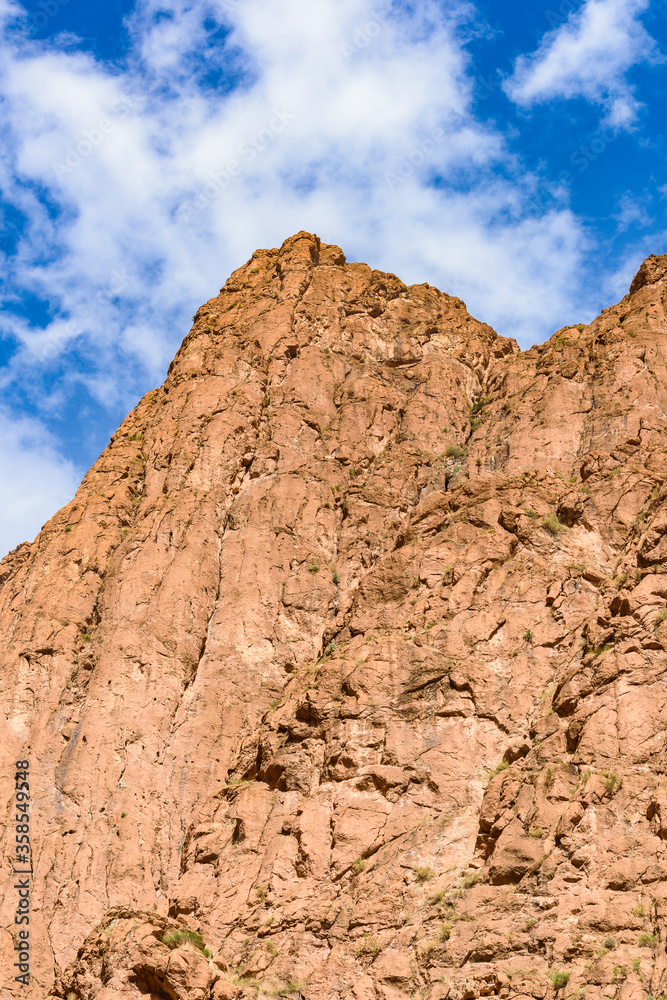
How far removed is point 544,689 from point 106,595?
760 inches

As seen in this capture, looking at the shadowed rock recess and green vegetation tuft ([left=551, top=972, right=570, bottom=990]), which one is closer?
green vegetation tuft ([left=551, top=972, right=570, bottom=990])

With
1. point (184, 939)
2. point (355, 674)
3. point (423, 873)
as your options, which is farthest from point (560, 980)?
point (355, 674)

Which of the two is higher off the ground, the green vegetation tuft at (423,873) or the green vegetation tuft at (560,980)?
the green vegetation tuft at (423,873)

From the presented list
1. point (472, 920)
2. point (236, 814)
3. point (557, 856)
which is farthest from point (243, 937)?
point (557, 856)

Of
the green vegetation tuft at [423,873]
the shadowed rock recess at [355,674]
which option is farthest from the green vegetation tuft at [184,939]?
the green vegetation tuft at [423,873]

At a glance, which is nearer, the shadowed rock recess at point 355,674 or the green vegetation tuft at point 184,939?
the shadowed rock recess at point 355,674

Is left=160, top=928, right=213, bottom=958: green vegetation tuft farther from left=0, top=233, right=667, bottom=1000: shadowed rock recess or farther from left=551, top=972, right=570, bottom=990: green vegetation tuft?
left=551, top=972, right=570, bottom=990: green vegetation tuft

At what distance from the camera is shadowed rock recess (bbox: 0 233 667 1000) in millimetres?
31453

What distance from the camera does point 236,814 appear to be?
1495 inches

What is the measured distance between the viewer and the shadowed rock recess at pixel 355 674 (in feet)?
103

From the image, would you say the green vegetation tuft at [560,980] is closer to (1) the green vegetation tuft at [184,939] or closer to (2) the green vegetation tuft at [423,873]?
(2) the green vegetation tuft at [423,873]

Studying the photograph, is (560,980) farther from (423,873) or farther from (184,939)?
(184,939)

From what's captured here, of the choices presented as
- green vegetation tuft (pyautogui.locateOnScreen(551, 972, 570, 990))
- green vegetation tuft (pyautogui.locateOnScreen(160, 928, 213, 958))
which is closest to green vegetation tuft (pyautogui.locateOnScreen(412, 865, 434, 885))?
green vegetation tuft (pyautogui.locateOnScreen(551, 972, 570, 990))

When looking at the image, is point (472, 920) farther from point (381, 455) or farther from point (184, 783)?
point (381, 455)
